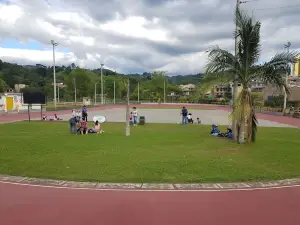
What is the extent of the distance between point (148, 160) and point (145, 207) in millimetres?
3827

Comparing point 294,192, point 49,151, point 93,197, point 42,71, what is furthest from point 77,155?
point 42,71

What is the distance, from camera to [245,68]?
45.4ft

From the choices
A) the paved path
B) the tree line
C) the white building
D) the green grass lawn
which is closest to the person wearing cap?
the white building

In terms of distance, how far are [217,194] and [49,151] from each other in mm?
6992

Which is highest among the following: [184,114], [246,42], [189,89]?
[246,42]

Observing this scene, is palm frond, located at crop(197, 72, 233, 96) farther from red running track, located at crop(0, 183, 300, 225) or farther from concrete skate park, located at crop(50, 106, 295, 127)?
concrete skate park, located at crop(50, 106, 295, 127)

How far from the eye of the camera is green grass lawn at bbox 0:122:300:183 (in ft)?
27.0

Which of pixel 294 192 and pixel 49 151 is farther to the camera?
pixel 49 151

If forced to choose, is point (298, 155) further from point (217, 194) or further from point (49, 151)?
point (49, 151)

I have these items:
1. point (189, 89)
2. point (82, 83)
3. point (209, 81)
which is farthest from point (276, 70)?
point (82, 83)

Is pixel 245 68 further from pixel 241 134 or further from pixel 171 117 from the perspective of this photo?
pixel 171 117

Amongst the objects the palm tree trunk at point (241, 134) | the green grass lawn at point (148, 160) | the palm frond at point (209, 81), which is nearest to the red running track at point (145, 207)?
the green grass lawn at point (148, 160)

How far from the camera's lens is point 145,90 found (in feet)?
354

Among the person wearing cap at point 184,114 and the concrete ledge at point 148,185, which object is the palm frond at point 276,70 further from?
the person wearing cap at point 184,114
